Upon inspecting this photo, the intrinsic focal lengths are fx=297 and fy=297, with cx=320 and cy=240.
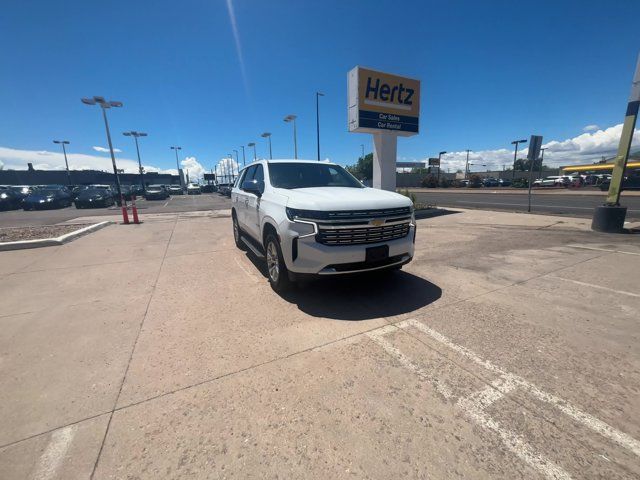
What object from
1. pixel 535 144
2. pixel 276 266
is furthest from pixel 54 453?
pixel 535 144

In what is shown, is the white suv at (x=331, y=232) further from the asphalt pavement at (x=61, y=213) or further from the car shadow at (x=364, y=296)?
the asphalt pavement at (x=61, y=213)

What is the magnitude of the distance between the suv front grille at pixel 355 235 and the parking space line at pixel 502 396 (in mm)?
1200

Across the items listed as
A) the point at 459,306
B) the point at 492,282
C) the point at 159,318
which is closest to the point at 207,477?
the point at 159,318

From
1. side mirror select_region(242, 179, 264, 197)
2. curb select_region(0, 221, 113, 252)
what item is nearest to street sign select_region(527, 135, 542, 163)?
side mirror select_region(242, 179, 264, 197)

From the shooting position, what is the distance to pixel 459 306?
3.81 metres

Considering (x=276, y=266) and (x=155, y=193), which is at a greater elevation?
(x=155, y=193)

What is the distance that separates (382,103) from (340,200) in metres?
10.5

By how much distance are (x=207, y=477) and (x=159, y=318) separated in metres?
2.39

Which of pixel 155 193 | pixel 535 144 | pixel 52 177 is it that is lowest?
pixel 155 193

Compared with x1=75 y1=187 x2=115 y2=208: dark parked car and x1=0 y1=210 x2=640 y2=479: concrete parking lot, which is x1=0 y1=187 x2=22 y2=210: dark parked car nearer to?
x1=75 y1=187 x2=115 y2=208: dark parked car

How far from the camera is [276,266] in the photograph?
4.22m

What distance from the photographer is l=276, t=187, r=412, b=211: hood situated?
11.9 feet

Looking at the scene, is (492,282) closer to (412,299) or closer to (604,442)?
(412,299)

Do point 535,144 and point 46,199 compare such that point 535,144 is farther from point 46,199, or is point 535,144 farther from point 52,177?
point 52,177
